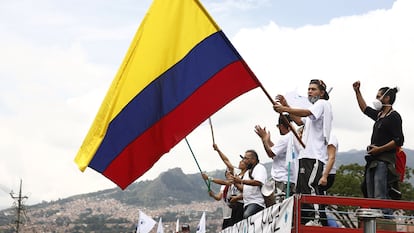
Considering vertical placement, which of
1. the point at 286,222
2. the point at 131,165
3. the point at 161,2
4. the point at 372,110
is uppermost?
the point at 161,2

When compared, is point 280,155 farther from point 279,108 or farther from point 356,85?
point 279,108

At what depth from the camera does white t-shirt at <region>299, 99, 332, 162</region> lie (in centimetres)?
940

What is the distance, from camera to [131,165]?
9867 millimetres

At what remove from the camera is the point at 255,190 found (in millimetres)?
11148

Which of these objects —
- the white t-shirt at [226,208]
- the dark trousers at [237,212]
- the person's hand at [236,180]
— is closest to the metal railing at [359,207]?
the person's hand at [236,180]

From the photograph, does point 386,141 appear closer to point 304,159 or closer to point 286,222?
point 304,159

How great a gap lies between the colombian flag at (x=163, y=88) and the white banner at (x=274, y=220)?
139 centimetres

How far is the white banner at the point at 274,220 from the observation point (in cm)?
812

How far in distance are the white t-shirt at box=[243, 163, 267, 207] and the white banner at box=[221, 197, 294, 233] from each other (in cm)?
123

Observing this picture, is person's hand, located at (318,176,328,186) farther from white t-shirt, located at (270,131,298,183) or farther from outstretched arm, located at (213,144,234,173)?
outstretched arm, located at (213,144,234,173)

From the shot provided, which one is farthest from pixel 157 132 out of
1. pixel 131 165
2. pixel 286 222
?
pixel 286 222

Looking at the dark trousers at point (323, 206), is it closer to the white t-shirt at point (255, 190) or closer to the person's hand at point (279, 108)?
the person's hand at point (279, 108)

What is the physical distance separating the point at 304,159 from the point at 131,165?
199cm

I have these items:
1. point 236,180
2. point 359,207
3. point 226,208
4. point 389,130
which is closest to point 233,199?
point 226,208
